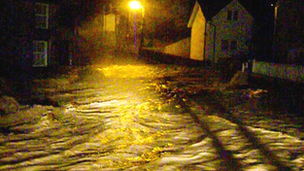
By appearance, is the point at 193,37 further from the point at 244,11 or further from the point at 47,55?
the point at 47,55

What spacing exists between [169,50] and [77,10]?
17.3 meters

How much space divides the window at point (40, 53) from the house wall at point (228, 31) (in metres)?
16.6

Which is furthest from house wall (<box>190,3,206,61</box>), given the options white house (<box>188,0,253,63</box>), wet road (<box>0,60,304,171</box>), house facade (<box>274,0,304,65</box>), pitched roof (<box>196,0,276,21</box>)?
wet road (<box>0,60,304,171</box>)

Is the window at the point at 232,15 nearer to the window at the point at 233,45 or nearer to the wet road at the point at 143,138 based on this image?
the window at the point at 233,45

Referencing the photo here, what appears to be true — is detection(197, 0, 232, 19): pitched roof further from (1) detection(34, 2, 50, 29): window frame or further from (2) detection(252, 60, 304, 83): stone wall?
(2) detection(252, 60, 304, 83): stone wall

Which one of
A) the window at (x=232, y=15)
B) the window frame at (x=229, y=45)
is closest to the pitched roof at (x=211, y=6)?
the window at (x=232, y=15)

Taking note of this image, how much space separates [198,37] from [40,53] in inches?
718

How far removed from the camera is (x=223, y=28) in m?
36.0

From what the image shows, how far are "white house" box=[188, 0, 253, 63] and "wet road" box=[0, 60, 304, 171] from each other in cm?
2286

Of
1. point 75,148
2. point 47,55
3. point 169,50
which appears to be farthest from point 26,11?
point 169,50

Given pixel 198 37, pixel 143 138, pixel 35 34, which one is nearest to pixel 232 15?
pixel 198 37

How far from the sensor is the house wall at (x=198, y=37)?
121 feet

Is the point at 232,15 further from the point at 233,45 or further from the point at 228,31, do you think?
the point at 233,45

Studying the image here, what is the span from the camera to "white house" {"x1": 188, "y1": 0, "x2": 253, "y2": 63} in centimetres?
3561
